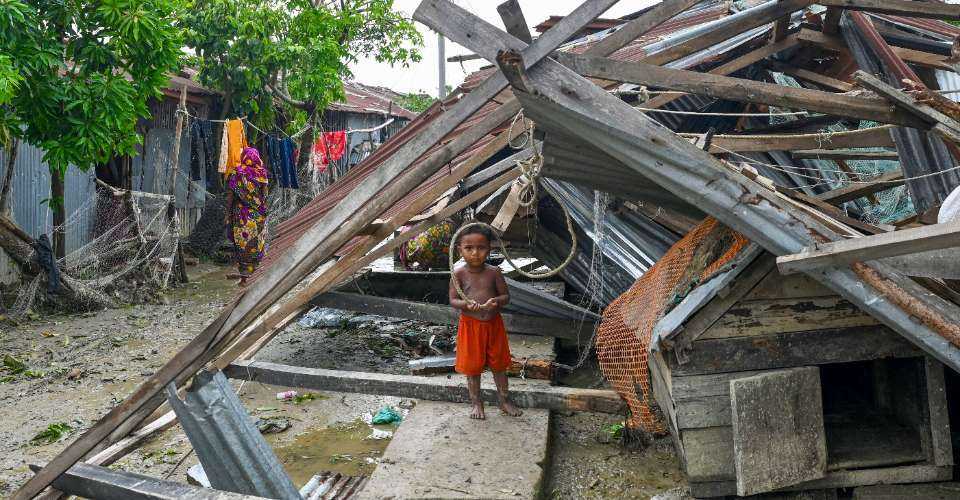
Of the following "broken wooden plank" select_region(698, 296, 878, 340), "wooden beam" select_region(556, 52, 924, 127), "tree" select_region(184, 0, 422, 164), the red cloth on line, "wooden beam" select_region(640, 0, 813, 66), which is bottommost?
"broken wooden plank" select_region(698, 296, 878, 340)

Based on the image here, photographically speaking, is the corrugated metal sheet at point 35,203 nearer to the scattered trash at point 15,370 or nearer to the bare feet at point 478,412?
the scattered trash at point 15,370

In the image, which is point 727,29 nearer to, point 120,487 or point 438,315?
point 438,315

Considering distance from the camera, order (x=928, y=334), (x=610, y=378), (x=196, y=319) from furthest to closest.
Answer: (x=196, y=319), (x=610, y=378), (x=928, y=334)

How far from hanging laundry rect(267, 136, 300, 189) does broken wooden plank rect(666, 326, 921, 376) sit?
Answer: 12019 mm

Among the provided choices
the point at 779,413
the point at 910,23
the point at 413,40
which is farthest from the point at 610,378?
the point at 413,40

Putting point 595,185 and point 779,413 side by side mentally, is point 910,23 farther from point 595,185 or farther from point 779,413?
point 779,413

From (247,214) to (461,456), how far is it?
7530 millimetres

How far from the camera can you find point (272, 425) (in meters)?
5.07

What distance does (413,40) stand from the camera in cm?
1630

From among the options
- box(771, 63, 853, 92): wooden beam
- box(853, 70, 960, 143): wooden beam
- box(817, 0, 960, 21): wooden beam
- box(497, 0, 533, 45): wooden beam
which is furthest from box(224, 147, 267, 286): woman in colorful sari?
box(853, 70, 960, 143): wooden beam

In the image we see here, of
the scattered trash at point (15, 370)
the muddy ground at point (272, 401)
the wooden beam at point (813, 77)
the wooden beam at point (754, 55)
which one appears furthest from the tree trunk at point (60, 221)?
the wooden beam at point (813, 77)

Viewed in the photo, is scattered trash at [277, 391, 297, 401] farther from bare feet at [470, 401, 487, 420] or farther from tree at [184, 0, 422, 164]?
tree at [184, 0, 422, 164]

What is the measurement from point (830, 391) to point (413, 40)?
A: 536 inches

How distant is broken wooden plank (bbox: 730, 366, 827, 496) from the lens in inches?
126
